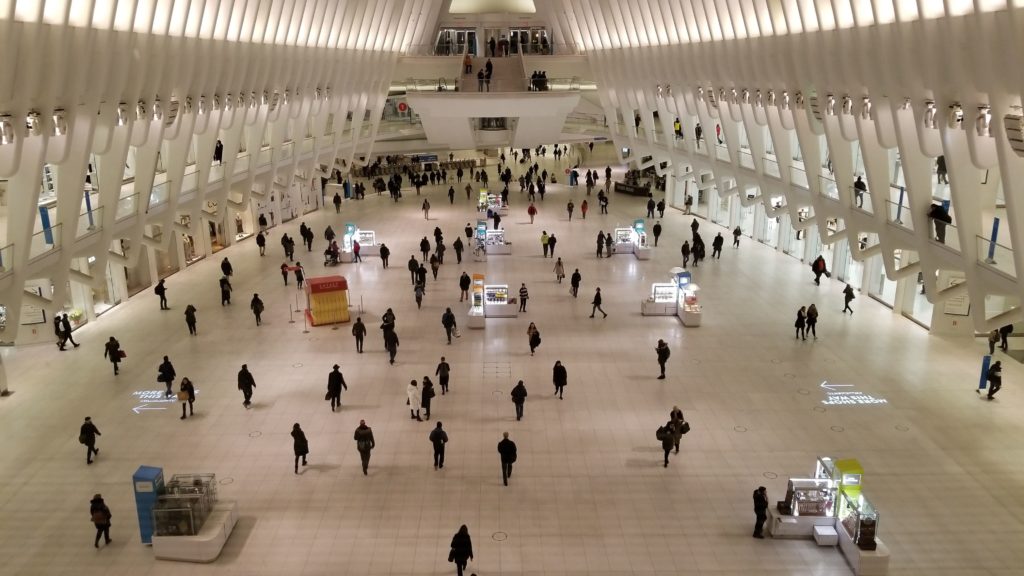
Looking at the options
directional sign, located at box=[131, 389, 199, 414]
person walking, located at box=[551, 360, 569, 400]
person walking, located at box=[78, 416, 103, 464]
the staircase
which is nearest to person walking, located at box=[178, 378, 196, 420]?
directional sign, located at box=[131, 389, 199, 414]

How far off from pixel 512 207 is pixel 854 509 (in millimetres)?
29926

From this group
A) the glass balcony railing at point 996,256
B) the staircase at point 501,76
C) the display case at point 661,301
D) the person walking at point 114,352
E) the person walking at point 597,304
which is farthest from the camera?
the staircase at point 501,76

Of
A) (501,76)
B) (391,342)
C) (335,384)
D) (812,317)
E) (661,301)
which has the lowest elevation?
(335,384)

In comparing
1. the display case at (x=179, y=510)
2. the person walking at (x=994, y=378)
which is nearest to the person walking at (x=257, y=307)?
the display case at (x=179, y=510)

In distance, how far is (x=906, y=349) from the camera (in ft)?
64.3

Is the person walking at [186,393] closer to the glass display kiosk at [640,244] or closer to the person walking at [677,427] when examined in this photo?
the person walking at [677,427]

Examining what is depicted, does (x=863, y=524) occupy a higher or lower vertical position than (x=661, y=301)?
lower

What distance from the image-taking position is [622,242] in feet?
97.1

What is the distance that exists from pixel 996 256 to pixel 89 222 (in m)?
17.3

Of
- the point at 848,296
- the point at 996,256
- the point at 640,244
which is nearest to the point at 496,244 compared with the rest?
the point at 640,244

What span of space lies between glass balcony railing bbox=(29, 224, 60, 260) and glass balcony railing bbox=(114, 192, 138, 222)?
2.31 m

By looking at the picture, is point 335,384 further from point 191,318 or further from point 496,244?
point 496,244

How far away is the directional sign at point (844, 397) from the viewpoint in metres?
16.7

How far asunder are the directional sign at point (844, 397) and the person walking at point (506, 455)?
23.9ft
